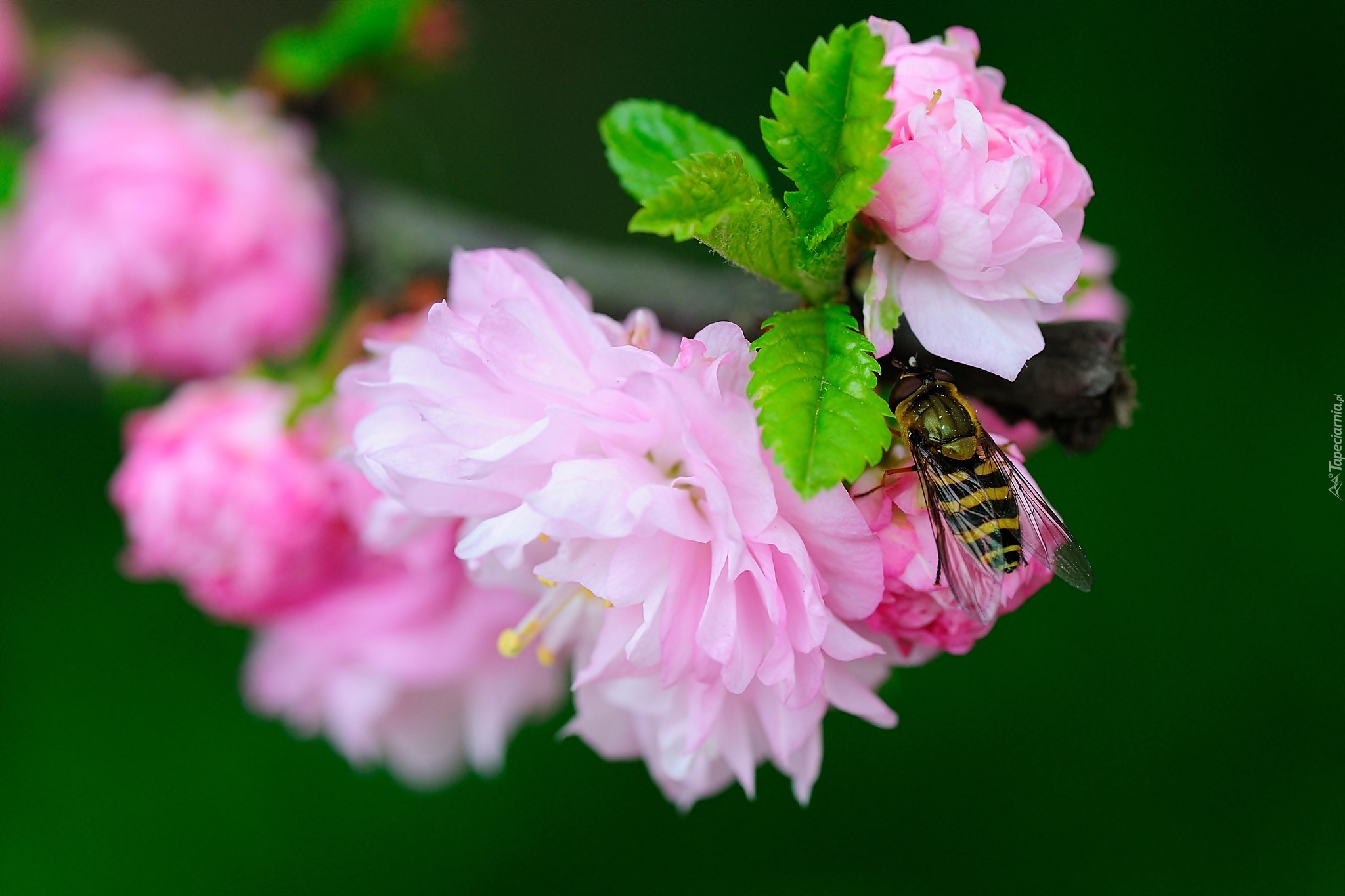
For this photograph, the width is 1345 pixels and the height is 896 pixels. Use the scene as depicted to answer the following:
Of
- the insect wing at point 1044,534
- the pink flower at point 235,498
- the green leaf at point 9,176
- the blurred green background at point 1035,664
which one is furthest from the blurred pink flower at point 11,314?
the insect wing at point 1044,534

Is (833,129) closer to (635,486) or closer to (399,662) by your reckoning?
(635,486)

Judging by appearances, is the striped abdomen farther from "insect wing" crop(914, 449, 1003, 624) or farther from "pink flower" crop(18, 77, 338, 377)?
"pink flower" crop(18, 77, 338, 377)

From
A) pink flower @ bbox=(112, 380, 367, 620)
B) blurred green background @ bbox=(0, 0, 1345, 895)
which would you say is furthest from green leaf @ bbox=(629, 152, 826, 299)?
blurred green background @ bbox=(0, 0, 1345, 895)

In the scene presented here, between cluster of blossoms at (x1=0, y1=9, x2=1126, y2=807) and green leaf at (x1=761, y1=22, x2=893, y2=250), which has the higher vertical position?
green leaf at (x1=761, y1=22, x2=893, y2=250)

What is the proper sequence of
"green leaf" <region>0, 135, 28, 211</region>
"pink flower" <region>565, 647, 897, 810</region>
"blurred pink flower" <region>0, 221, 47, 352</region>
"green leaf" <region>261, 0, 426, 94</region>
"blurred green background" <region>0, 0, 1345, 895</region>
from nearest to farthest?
"pink flower" <region>565, 647, 897, 810</region> < "green leaf" <region>261, 0, 426, 94</region> < "green leaf" <region>0, 135, 28, 211</region> < "blurred pink flower" <region>0, 221, 47, 352</region> < "blurred green background" <region>0, 0, 1345, 895</region>

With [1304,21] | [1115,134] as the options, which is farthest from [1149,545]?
[1304,21]

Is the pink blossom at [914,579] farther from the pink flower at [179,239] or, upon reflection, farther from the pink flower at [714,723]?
the pink flower at [179,239]

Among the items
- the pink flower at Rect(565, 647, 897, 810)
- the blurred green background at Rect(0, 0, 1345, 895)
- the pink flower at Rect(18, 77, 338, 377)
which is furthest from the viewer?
the blurred green background at Rect(0, 0, 1345, 895)

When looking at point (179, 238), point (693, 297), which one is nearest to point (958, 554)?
point (693, 297)
